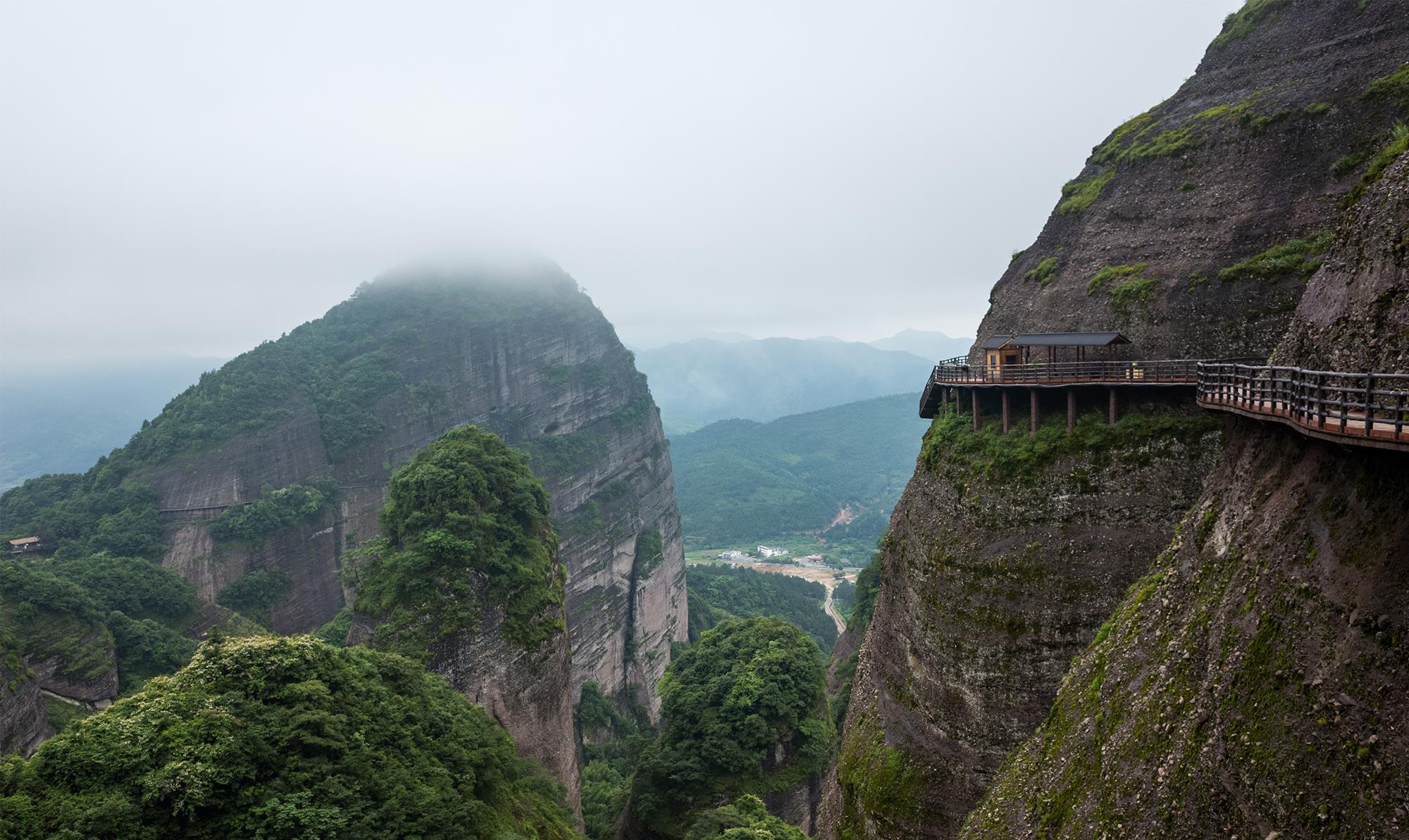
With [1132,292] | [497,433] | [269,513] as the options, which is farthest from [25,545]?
[1132,292]

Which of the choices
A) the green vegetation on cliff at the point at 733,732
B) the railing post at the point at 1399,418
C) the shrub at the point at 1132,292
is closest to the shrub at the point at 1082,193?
the shrub at the point at 1132,292

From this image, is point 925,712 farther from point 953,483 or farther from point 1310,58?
point 1310,58

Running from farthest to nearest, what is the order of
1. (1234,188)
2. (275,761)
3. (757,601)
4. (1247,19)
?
1. (757,601)
2. (1247,19)
3. (1234,188)
4. (275,761)

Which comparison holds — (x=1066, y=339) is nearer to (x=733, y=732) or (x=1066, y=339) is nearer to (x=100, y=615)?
(x=733, y=732)

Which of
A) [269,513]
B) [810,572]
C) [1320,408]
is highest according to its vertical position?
[1320,408]

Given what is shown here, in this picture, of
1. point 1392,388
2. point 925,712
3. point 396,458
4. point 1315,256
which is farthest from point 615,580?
point 1392,388
